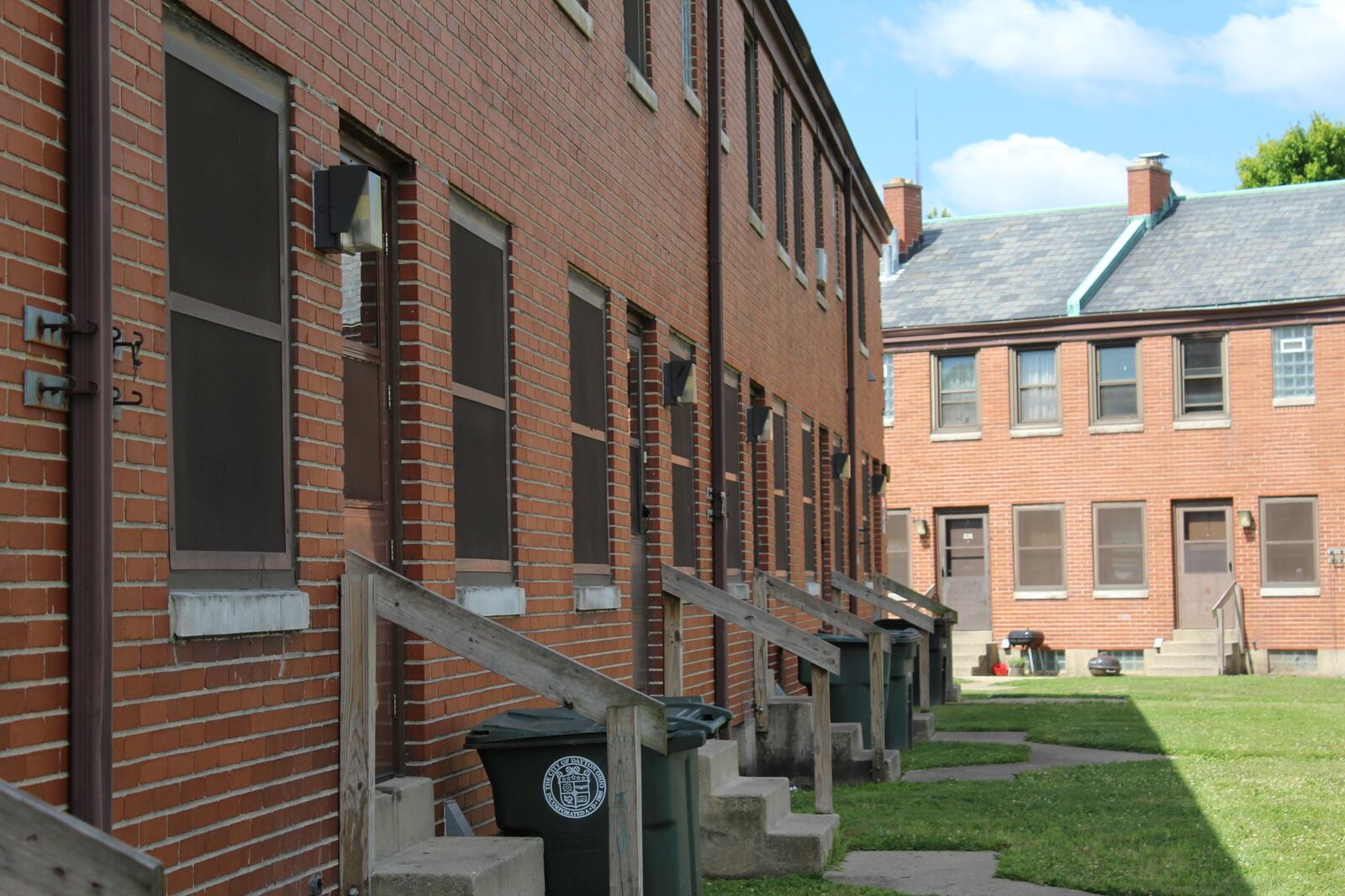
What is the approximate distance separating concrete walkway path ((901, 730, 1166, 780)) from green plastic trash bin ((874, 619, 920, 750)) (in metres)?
1.15

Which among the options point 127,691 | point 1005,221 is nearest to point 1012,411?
point 1005,221

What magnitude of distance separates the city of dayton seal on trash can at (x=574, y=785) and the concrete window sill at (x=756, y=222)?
9582mm

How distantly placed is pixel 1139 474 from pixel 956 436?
12.4 feet

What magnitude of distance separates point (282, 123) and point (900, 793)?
908cm

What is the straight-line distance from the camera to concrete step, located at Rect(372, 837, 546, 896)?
19.4 ft

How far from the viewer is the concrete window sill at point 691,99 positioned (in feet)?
42.9

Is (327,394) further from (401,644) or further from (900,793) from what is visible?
(900,793)

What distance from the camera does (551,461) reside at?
9.09 metres

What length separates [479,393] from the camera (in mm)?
8055

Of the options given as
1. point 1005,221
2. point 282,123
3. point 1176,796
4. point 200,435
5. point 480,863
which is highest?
point 1005,221

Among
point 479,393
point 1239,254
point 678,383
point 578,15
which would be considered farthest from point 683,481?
point 1239,254

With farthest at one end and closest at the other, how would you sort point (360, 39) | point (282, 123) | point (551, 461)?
1. point (551, 461)
2. point (360, 39)
3. point (282, 123)

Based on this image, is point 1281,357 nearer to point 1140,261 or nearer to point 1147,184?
point 1140,261

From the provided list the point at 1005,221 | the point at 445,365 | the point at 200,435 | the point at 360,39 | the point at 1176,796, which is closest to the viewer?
the point at 200,435
